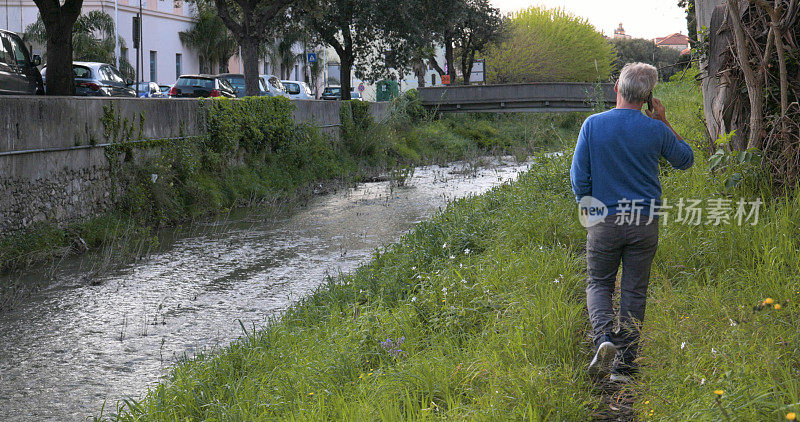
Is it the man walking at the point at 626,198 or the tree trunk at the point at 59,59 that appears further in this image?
the tree trunk at the point at 59,59

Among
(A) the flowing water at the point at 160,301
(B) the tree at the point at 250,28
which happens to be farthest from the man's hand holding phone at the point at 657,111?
(B) the tree at the point at 250,28

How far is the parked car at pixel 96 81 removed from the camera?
68.7 feet

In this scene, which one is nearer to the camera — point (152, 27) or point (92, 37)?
point (92, 37)

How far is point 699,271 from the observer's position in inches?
209

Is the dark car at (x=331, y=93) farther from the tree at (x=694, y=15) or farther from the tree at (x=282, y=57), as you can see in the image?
the tree at (x=694, y=15)

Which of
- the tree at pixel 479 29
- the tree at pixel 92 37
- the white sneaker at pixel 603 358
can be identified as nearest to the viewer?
the white sneaker at pixel 603 358

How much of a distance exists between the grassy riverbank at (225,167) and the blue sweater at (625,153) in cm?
686

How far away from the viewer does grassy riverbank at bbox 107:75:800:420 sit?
144 inches

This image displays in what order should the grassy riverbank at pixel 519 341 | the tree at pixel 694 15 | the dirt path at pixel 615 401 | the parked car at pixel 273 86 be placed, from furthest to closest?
the parked car at pixel 273 86 → the tree at pixel 694 15 → the dirt path at pixel 615 401 → the grassy riverbank at pixel 519 341

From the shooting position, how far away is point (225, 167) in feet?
54.4

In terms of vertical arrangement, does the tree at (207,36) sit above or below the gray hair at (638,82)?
above

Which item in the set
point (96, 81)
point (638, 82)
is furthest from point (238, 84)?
point (638, 82)

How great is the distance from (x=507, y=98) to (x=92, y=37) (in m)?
20.3

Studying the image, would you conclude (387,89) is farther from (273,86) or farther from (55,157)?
(55,157)
